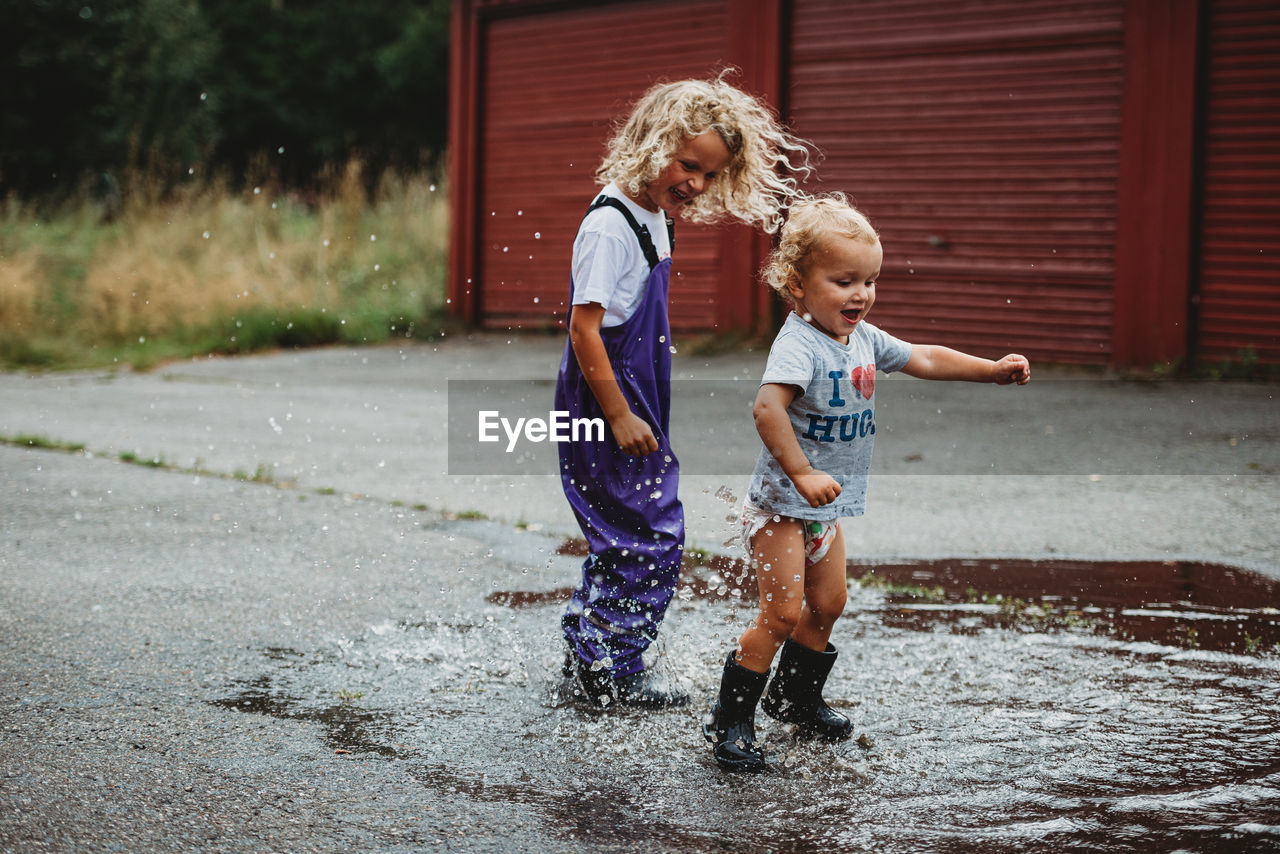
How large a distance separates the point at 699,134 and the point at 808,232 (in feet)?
1.33

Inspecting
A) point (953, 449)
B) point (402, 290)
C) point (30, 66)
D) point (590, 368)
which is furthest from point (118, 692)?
point (30, 66)

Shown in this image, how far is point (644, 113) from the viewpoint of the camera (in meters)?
3.45

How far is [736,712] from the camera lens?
10.3 feet

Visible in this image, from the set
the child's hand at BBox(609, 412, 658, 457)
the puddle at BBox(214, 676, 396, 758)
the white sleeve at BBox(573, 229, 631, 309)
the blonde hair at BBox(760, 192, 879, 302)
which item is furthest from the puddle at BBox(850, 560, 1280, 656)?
the puddle at BBox(214, 676, 396, 758)

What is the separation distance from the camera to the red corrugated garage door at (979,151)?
419 inches

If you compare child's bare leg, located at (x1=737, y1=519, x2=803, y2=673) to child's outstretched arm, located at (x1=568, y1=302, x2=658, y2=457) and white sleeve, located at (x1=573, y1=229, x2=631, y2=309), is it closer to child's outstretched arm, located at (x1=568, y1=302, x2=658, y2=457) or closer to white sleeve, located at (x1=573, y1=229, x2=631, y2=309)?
child's outstretched arm, located at (x1=568, y1=302, x2=658, y2=457)

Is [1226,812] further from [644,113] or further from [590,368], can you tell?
[644,113]

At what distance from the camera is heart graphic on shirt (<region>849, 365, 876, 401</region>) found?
3.20m

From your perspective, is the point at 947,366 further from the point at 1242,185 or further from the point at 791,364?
the point at 1242,185

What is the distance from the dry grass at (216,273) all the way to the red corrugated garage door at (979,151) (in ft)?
15.2

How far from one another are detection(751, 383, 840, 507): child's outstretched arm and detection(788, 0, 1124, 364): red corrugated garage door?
27.3 feet

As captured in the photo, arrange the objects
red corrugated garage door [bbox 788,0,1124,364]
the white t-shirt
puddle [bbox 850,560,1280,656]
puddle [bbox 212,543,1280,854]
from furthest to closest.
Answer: red corrugated garage door [bbox 788,0,1124,364] → puddle [bbox 850,560,1280,656] → the white t-shirt → puddle [bbox 212,543,1280,854]

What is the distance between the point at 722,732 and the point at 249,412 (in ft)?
23.2

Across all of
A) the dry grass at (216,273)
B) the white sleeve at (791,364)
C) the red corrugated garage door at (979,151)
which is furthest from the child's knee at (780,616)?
the dry grass at (216,273)
